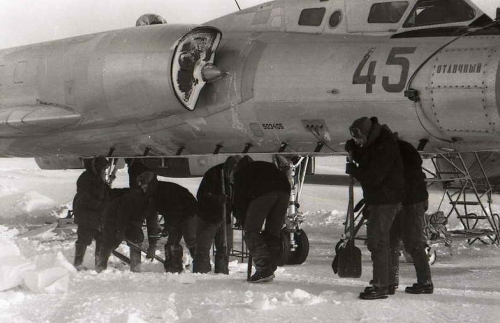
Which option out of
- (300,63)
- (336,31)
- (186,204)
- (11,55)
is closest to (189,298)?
(186,204)

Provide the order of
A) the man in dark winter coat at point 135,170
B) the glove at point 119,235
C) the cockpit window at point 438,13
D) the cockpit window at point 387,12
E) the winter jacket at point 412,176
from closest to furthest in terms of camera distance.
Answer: the winter jacket at point 412,176
the cockpit window at point 438,13
the cockpit window at point 387,12
the glove at point 119,235
the man in dark winter coat at point 135,170

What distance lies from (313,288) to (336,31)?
148 inches

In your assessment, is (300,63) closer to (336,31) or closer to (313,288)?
(336,31)

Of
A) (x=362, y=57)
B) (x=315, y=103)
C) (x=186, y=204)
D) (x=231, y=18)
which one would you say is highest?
(x=231, y=18)

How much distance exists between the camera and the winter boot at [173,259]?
9305 millimetres

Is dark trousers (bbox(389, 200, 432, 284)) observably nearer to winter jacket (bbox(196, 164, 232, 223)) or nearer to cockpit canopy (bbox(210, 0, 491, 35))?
cockpit canopy (bbox(210, 0, 491, 35))

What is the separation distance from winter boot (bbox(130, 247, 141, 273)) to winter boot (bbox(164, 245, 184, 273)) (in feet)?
1.36

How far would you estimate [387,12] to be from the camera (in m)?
8.91

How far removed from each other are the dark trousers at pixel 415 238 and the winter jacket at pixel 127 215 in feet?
12.0

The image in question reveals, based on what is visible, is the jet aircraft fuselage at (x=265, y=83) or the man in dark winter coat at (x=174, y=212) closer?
the jet aircraft fuselage at (x=265, y=83)

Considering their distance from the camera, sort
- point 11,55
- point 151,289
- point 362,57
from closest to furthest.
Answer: point 151,289
point 362,57
point 11,55

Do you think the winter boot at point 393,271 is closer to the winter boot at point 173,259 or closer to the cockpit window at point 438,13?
the cockpit window at point 438,13

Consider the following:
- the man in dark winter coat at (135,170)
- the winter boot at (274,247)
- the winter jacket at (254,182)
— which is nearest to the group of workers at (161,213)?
the winter jacket at (254,182)

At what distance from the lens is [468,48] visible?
305 inches
